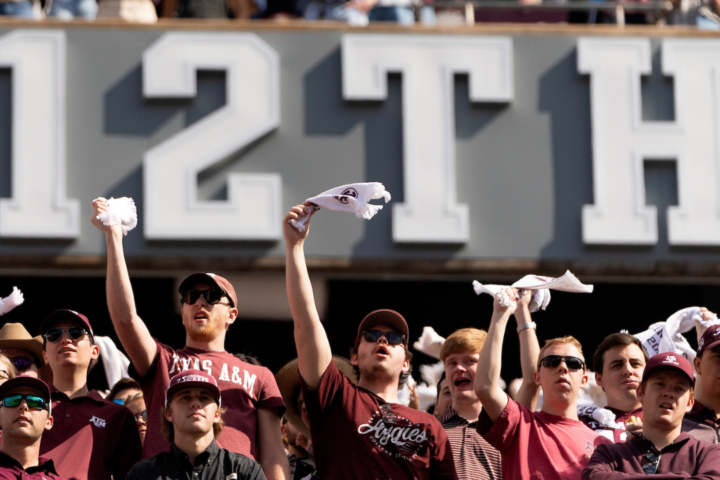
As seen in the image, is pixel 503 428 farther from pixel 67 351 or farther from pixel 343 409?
pixel 67 351

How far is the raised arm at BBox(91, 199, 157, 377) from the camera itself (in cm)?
510

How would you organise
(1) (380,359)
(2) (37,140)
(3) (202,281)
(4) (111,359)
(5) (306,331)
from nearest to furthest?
1. (5) (306,331)
2. (1) (380,359)
3. (3) (202,281)
4. (4) (111,359)
5. (2) (37,140)

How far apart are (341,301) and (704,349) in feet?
18.3

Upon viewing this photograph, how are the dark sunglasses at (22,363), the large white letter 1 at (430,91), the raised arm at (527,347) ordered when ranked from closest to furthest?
the raised arm at (527,347)
the dark sunglasses at (22,363)
the large white letter 1 at (430,91)

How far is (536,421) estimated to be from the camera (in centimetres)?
551

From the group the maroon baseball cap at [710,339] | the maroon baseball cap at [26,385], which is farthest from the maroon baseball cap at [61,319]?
the maroon baseball cap at [710,339]

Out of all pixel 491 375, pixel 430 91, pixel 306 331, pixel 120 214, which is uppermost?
pixel 430 91

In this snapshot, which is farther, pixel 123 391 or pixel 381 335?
pixel 123 391

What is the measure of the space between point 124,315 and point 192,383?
1.57 feet

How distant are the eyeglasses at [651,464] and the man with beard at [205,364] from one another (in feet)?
5.06

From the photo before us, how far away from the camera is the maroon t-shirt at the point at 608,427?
574 centimetres

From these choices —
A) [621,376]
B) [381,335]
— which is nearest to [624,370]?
[621,376]

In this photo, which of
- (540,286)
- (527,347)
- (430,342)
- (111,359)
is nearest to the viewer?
(540,286)

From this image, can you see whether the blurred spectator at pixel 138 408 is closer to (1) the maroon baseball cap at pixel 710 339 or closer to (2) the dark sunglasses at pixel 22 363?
(2) the dark sunglasses at pixel 22 363
